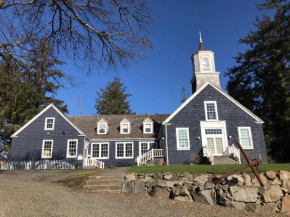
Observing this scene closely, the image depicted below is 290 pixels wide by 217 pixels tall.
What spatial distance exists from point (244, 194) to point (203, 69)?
54.9ft

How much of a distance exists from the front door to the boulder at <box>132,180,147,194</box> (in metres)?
11.0

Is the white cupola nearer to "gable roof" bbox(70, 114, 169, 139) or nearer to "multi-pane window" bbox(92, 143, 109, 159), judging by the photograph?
"gable roof" bbox(70, 114, 169, 139)

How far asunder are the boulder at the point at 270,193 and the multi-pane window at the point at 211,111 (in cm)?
1084

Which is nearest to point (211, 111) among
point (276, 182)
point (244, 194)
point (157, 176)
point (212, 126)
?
point (212, 126)

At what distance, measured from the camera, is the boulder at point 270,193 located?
9203 mm

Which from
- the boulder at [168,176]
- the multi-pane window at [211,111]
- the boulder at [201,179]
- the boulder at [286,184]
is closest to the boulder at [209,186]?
the boulder at [201,179]

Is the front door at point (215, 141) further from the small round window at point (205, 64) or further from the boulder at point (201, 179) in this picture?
the boulder at point (201, 179)

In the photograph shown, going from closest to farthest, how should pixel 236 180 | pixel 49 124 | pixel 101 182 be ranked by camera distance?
pixel 101 182, pixel 236 180, pixel 49 124

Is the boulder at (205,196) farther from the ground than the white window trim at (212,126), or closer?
closer

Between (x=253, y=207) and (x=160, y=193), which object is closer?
(x=253, y=207)

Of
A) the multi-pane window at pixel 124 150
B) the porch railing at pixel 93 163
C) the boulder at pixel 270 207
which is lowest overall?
the boulder at pixel 270 207

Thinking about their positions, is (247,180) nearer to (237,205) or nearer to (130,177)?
(237,205)

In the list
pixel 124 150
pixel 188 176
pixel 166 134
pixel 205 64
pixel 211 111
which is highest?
pixel 205 64

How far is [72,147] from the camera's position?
2205 cm
